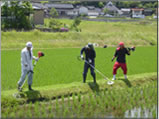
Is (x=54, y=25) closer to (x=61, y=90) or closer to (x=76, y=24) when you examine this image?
(x=76, y=24)

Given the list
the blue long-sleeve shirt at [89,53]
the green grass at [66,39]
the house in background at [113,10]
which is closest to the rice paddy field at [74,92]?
the blue long-sleeve shirt at [89,53]

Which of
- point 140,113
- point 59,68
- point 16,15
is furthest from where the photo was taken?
point 16,15

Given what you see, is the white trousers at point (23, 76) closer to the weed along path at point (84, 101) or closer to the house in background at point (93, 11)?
the weed along path at point (84, 101)

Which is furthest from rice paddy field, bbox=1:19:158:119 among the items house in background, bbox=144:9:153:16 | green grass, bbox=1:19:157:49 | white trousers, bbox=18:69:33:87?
house in background, bbox=144:9:153:16

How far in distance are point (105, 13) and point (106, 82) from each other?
4064 cm

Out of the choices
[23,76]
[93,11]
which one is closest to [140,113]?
[23,76]

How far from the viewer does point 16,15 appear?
64.7 feet

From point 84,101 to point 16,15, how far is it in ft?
44.9

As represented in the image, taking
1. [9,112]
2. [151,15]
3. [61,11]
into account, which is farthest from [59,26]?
[151,15]

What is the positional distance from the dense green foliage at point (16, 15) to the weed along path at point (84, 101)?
39.0 ft

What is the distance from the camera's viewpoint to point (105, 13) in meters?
48.8

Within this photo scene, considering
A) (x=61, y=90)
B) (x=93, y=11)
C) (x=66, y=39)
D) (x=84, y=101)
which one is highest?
(x=93, y=11)

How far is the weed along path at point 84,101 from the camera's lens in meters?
6.93

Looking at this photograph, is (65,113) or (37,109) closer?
(65,113)
